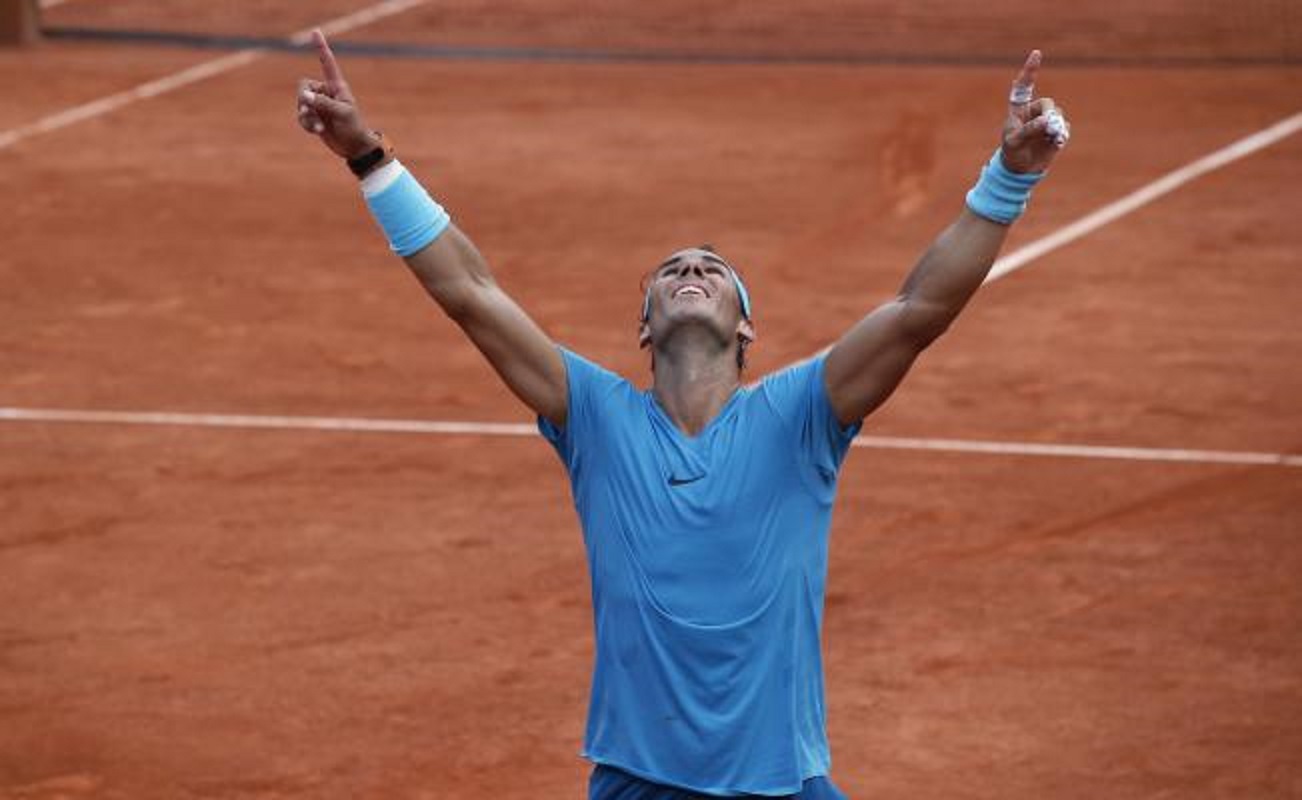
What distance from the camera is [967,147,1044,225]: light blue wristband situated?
6.12 meters

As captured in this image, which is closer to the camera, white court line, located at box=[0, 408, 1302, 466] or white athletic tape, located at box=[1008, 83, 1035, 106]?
white athletic tape, located at box=[1008, 83, 1035, 106]

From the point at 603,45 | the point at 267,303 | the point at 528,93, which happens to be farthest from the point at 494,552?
the point at 603,45

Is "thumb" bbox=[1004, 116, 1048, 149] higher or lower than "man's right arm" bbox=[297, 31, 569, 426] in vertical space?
higher

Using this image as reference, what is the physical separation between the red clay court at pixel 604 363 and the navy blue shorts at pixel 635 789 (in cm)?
306

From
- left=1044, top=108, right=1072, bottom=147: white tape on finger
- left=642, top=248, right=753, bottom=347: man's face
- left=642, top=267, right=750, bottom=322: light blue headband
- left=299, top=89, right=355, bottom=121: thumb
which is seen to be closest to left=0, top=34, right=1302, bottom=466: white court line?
left=642, top=267, right=750, bottom=322: light blue headband

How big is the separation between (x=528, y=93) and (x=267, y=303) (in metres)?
7.09

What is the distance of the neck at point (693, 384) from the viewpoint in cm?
639

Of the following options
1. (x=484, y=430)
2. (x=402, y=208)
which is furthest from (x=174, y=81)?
(x=402, y=208)

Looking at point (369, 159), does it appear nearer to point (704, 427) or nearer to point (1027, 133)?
point (704, 427)

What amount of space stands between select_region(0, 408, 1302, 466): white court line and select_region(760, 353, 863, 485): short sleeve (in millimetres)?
6876

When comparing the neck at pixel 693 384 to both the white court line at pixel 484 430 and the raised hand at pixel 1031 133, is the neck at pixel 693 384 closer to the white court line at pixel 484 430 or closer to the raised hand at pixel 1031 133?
the raised hand at pixel 1031 133

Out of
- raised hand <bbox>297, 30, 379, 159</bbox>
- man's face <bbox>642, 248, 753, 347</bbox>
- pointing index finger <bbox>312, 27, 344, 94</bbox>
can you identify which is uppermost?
pointing index finger <bbox>312, 27, 344, 94</bbox>

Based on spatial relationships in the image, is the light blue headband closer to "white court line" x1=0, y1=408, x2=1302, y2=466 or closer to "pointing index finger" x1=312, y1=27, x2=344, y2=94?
"pointing index finger" x1=312, y1=27, x2=344, y2=94

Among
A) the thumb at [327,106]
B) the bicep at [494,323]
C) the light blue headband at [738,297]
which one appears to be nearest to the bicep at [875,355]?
the light blue headband at [738,297]
